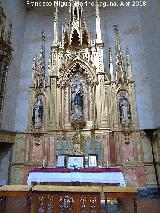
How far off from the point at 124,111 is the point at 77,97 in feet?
6.53

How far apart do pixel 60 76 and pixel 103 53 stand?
8.07ft

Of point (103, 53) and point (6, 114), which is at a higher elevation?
point (103, 53)

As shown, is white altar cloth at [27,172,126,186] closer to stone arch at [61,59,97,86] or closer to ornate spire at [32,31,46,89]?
stone arch at [61,59,97,86]

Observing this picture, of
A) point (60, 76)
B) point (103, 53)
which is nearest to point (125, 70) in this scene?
point (103, 53)

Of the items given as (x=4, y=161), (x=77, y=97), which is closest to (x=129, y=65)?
(x=77, y=97)

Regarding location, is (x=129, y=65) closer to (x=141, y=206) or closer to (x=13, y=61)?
(x=13, y=61)

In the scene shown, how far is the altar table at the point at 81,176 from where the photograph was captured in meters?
5.93

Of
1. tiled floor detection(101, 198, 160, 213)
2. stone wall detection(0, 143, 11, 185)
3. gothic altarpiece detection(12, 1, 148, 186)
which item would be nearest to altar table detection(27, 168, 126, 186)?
tiled floor detection(101, 198, 160, 213)

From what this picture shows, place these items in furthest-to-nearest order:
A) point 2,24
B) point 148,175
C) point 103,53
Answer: point 103,53, point 2,24, point 148,175

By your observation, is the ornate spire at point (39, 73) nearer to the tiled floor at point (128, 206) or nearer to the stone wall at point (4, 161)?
the stone wall at point (4, 161)

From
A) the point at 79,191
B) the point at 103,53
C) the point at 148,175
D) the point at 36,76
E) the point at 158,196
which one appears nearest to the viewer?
the point at 79,191

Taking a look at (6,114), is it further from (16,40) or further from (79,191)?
(79,191)

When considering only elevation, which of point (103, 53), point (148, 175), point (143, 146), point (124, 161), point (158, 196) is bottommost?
point (158, 196)

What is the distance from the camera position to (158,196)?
747 centimetres
